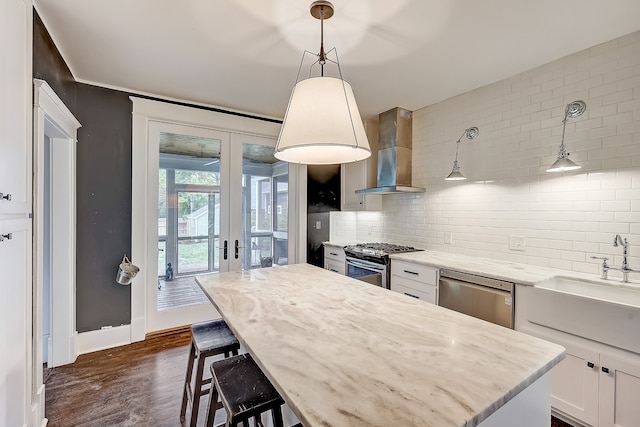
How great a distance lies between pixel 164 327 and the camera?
3.21 m

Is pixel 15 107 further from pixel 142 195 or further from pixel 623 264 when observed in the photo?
pixel 623 264

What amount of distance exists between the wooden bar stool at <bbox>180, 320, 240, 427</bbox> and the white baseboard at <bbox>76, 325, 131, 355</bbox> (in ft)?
4.56

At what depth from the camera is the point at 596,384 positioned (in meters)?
1.70

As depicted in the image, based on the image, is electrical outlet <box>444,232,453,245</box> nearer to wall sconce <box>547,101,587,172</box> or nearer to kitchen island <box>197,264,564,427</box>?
wall sconce <box>547,101,587,172</box>

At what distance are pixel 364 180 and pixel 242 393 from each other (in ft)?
9.78

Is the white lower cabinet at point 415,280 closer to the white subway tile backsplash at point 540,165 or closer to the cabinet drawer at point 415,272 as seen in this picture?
the cabinet drawer at point 415,272

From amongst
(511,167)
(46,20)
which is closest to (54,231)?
(46,20)

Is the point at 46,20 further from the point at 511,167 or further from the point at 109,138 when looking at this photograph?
the point at 511,167

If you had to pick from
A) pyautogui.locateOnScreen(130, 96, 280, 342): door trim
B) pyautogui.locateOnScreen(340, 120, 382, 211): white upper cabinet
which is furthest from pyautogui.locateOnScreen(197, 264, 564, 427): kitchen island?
pyautogui.locateOnScreen(340, 120, 382, 211): white upper cabinet

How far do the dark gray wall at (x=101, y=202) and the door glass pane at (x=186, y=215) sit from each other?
328 mm

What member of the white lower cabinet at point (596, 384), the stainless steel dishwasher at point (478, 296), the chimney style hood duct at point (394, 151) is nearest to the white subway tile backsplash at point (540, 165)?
the chimney style hood duct at point (394, 151)

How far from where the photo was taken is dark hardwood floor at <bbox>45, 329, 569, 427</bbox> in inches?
75.8

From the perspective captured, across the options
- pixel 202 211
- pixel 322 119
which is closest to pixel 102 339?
pixel 202 211

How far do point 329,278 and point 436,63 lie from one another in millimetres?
1926
